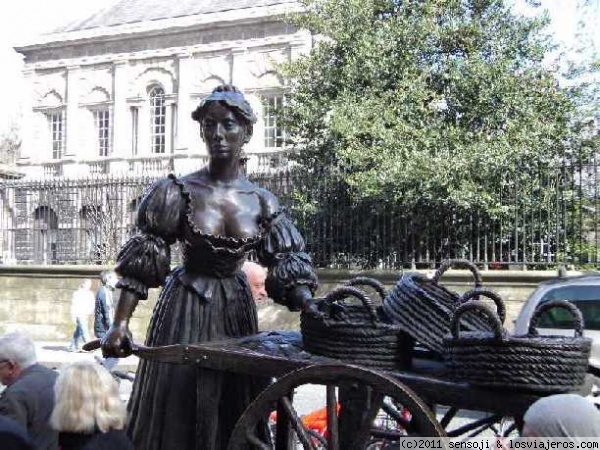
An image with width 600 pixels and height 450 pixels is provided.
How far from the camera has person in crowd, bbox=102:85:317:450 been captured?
12.9 feet

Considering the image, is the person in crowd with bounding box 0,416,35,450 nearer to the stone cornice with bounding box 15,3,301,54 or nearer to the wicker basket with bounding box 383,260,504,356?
the wicker basket with bounding box 383,260,504,356

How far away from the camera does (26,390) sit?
4523 mm

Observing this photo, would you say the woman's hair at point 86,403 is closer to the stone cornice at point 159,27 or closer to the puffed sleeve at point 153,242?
the puffed sleeve at point 153,242

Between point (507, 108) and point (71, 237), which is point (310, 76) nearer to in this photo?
Answer: point (507, 108)

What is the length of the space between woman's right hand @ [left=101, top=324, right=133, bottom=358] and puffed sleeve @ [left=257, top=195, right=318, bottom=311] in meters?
0.77

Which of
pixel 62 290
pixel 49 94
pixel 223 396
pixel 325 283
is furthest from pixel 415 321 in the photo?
pixel 49 94

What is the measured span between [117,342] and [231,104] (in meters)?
1.29

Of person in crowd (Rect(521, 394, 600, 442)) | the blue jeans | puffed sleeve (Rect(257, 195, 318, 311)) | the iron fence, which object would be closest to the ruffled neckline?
puffed sleeve (Rect(257, 195, 318, 311))

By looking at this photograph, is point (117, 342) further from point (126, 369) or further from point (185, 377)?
point (126, 369)

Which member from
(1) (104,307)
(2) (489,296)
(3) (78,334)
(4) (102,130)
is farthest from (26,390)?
(4) (102,130)


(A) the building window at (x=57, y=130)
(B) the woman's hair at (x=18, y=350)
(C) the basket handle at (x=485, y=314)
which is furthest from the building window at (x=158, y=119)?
(C) the basket handle at (x=485, y=314)

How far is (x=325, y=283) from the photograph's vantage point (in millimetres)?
14625

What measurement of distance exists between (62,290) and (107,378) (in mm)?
14237

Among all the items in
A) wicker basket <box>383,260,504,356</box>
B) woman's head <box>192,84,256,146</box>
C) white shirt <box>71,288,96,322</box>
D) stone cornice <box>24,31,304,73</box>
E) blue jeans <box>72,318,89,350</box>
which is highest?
stone cornice <box>24,31,304,73</box>
